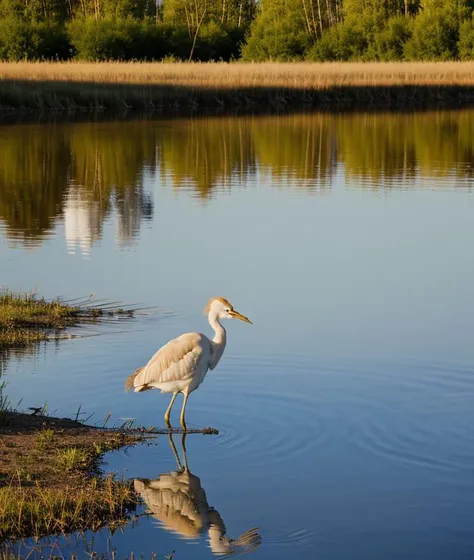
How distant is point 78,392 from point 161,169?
55.4 feet

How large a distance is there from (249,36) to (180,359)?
2570 inches

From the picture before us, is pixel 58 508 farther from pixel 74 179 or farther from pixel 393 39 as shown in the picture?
pixel 393 39

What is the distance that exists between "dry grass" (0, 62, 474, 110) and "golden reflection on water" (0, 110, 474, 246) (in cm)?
411

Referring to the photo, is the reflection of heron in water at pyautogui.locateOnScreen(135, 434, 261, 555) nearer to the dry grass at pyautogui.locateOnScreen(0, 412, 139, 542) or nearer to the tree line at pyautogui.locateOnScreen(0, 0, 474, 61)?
the dry grass at pyautogui.locateOnScreen(0, 412, 139, 542)

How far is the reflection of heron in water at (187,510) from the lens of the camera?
6.28m

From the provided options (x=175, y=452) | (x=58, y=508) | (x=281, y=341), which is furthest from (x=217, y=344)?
(x=281, y=341)

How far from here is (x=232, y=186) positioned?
22.9 meters

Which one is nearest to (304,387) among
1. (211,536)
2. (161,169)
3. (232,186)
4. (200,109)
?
(211,536)

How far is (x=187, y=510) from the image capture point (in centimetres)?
676

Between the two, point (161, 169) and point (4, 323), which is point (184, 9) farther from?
point (4, 323)

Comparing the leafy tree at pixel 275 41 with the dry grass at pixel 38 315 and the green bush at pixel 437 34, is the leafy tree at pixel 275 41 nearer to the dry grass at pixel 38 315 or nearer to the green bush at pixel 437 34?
the green bush at pixel 437 34

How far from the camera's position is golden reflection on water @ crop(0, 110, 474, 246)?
19.4m

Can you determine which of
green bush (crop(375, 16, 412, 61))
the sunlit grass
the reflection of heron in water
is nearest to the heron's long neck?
the reflection of heron in water

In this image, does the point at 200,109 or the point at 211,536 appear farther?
the point at 200,109
